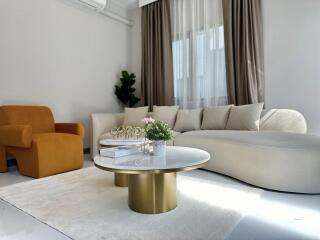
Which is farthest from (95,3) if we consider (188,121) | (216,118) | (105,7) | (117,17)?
(216,118)

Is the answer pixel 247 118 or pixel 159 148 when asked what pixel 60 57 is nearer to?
pixel 159 148

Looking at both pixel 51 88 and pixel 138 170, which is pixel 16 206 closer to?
pixel 138 170

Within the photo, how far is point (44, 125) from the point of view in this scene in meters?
3.41

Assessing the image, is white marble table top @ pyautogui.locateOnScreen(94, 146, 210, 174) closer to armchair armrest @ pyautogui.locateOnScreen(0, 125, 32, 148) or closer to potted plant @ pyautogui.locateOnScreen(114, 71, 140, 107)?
armchair armrest @ pyautogui.locateOnScreen(0, 125, 32, 148)

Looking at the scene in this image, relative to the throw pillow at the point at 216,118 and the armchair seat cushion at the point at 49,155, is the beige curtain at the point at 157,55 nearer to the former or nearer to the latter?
the throw pillow at the point at 216,118

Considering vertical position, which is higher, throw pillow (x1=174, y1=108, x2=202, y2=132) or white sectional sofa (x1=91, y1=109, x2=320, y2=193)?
throw pillow (x1=174, y1=108, x2=202, y2=132)

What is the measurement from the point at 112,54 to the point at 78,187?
3.27 metres

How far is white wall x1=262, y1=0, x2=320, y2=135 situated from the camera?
3.07m

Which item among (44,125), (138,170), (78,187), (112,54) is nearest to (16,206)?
(78,187)

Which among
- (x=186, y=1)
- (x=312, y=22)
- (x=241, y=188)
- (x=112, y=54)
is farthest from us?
(x=112, y=54)

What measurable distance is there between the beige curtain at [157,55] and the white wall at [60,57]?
1.98 ft

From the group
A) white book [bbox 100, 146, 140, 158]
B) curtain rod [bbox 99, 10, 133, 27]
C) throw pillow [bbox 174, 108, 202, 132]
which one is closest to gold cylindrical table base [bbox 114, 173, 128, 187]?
white book [bbox 100, 146, 140, 158]

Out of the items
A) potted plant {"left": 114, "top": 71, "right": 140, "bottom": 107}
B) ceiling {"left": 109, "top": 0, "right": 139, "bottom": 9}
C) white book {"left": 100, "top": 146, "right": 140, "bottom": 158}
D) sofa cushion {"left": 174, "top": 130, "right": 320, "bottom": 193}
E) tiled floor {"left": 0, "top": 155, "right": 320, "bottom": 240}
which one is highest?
ceiling {"left": 109, "top": 0, "right": 139, "bottom": 9}

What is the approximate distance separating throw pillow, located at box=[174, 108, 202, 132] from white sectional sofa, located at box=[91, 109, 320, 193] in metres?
0.57
